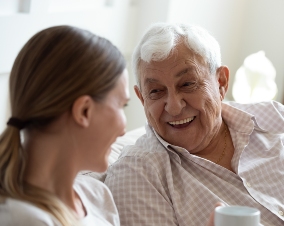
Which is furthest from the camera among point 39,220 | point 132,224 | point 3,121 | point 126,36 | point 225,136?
point 126,36

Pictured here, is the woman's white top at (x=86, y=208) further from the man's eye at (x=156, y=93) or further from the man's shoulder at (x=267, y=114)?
the man's shoulder at (x=267, y=114)

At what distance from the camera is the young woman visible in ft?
4.48

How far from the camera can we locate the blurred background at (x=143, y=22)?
2370 millimetres

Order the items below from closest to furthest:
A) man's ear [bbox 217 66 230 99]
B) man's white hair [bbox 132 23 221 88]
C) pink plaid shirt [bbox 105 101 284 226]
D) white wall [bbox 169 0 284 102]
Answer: pink plaid shirt [bbox 105 101 284 226] < man's white hair [bbox 132 23 221 88] < man's ear [bbox 217 66 230 99] < white wall [bbox 169 0 284 102]

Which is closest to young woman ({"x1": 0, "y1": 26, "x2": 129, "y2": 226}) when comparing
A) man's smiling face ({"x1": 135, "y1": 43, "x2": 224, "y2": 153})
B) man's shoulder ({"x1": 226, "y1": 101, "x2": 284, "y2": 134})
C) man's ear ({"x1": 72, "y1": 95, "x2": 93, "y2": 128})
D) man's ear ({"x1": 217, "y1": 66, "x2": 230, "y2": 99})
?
man's ear ({"x1": 72, "y1": 95, "x2": 93, "y2": 128})

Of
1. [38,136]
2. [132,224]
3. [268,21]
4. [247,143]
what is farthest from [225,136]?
[268,21]

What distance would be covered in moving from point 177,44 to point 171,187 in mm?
469

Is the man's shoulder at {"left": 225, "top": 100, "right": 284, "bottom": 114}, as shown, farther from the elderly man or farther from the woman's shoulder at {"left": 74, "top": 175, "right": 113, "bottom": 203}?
the woman's shoulder at {"left": 74, "top": 175, "right": 113, "bottom": 203}

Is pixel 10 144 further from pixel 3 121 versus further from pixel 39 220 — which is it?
pixel 3 121

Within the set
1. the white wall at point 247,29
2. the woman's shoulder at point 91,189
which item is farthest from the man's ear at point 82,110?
the white wall at point 247,29

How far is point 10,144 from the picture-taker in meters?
1.39

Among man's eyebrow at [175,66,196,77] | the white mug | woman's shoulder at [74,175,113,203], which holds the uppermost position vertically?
man's eyebrow at [175,66,196,77]

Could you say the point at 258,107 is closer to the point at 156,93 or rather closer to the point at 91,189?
the point at 156,93

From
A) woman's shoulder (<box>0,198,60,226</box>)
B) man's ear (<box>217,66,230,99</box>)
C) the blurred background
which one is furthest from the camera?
the blurred background
